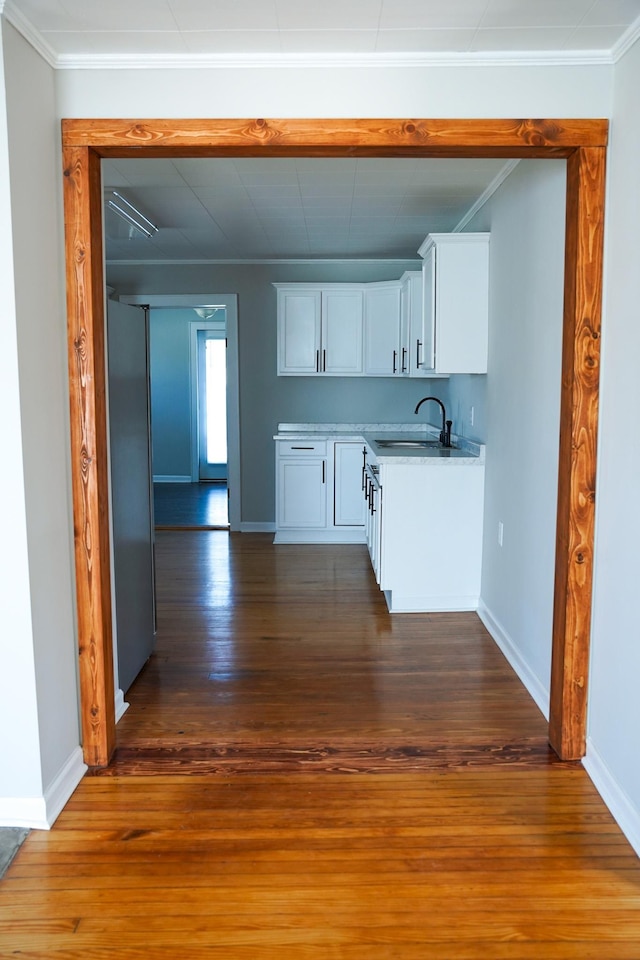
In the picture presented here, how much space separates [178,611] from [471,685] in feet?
6.51

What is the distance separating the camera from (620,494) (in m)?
2.54

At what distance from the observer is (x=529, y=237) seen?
364 cm

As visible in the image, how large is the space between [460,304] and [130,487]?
2.27 m

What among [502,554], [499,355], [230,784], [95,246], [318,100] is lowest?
[230,784]

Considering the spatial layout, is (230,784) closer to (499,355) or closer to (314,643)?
(314,643)

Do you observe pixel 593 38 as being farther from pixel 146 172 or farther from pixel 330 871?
pixel 330 871

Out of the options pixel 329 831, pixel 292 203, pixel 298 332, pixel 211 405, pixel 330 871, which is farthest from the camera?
pixel 211 405

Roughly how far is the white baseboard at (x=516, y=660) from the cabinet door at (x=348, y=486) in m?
2.14

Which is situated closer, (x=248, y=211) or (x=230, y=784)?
(x=230, y=784)

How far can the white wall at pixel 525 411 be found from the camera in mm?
3268

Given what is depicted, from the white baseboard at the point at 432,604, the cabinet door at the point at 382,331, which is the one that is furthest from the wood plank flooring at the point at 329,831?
the cabinet door at the point at 382,331

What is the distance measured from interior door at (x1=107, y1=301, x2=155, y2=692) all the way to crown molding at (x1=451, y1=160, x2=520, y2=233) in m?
1.95

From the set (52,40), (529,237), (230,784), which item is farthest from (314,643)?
(52,40)

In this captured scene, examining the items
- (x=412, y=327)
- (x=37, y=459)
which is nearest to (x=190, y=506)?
(x=412, y=327)
